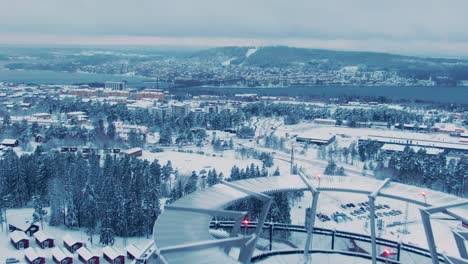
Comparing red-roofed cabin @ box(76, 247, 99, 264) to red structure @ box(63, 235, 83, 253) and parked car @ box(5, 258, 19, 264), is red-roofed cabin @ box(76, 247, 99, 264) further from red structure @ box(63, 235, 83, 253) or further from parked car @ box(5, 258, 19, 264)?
parked car @ box(5, 258, 19, 264)

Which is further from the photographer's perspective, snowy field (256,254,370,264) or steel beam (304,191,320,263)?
snowy field (256,254,370,264)

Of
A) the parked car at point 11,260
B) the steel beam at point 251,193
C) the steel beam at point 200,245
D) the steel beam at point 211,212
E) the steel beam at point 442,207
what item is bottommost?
the parked car at point 11,260

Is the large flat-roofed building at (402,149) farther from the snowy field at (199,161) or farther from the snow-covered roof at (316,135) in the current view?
the snowy field at (199,161)

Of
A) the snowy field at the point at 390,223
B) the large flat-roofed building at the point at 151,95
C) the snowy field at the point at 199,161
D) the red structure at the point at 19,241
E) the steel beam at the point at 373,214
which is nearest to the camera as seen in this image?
the steel beam at the point at 373,214

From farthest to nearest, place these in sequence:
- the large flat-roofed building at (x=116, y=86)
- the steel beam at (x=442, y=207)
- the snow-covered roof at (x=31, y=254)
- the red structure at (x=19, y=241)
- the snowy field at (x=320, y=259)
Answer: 1. the large flat-roofed building at (x=116, y=86)
2. the red structure at (x=19, y=241)
3. the snow-covered roof at (x=31, y=254)
4. the snowy field at (x=320, y=259)
5. the steel beam at (x=442, y=207)

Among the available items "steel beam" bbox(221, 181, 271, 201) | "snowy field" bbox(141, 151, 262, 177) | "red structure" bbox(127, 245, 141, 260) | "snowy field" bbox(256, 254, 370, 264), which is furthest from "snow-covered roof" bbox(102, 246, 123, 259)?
"snowy field" bbox(141, 151, 262, 177)

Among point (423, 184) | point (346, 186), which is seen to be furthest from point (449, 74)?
point (346, 186)

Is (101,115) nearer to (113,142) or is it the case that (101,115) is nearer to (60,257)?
(113,142)

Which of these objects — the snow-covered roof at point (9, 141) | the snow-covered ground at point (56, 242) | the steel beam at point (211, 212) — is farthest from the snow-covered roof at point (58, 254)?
the snow-covered roof at point (9, 141)
